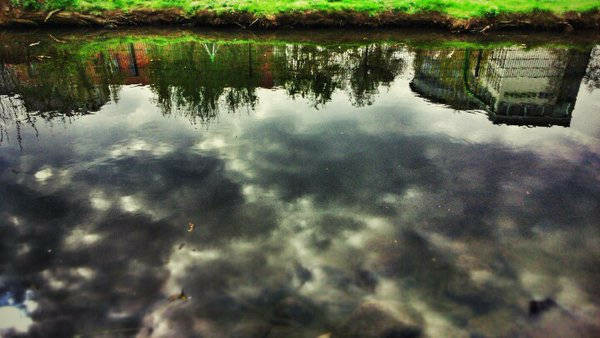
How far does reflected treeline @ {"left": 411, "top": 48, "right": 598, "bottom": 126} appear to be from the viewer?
9.59 m

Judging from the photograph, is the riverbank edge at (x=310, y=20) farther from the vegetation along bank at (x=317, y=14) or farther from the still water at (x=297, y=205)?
the still water at (x=297, y=205)

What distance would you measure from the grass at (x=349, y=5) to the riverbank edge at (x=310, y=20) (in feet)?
0.86

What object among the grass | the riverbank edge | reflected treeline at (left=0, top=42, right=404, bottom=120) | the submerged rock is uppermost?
the grass

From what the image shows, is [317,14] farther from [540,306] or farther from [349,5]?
[540,306]

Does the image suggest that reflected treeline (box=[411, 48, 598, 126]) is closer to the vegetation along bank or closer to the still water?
the still water

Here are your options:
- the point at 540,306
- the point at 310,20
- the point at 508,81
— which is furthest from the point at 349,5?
the point at 540,306

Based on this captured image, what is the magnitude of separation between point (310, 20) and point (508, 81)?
9.48 m

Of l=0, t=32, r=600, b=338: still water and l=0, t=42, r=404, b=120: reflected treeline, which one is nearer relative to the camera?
l=0, t=32, r=600, b=338: still water

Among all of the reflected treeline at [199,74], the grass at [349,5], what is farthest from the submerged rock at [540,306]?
the grass at [349,5]

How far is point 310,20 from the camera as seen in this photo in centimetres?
1788

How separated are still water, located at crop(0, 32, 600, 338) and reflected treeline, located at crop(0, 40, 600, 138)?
0.11 meters

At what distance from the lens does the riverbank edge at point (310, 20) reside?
1722cm

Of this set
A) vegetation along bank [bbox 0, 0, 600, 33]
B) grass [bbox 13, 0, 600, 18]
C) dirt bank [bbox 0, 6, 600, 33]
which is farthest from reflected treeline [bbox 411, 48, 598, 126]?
grass [bbox 13, 0, 600, 18]

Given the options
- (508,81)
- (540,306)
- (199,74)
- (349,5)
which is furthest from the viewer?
(349,5)
